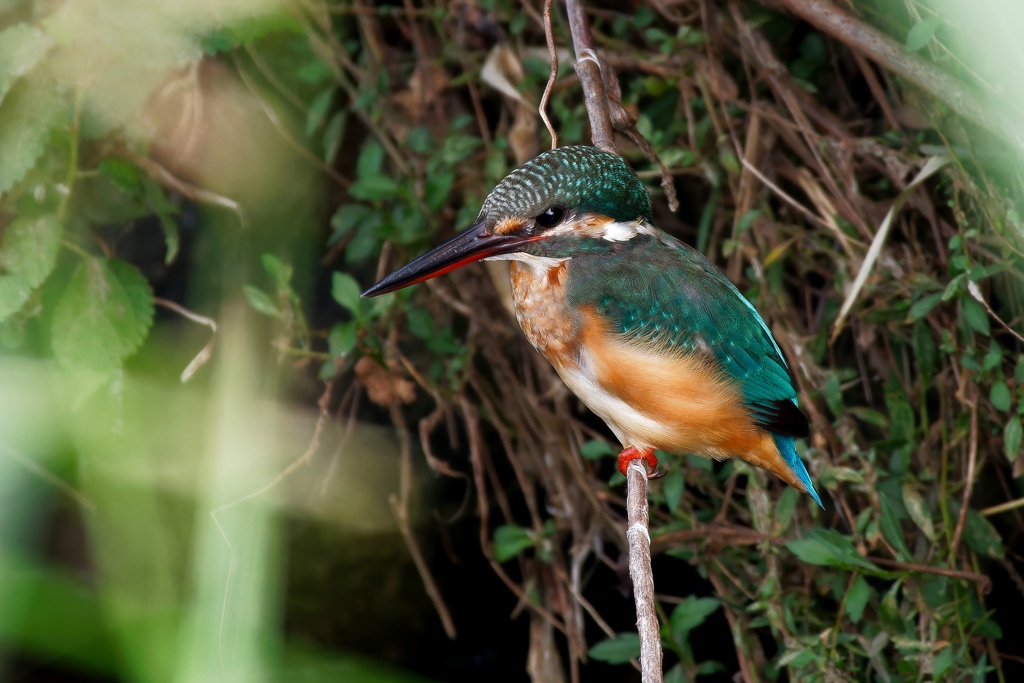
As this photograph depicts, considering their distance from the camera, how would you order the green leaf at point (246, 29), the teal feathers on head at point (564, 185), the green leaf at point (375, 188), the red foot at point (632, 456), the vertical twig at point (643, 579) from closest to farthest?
the vertical twig at point (643, 579) < the teal feathers on head at point (564, 185) < the red foot at point (632, 456) < the green leaf at point (246, 29) < the green leaf at point (375, 188)

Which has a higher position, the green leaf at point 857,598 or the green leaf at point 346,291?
the green leaf at point 346,291

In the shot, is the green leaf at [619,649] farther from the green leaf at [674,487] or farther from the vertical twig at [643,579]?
the vertical twig at [643,579]

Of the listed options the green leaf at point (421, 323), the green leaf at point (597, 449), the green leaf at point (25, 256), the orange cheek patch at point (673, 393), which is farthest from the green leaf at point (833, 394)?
the green leaf at point (25, 256)

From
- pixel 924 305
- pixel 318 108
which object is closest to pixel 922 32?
pixel 924 305

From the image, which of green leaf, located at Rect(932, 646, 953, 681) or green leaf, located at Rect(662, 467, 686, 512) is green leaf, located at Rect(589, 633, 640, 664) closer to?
green leaf, located at Rect(662, 467, 686, 512)

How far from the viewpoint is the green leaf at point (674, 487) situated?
1952 millimetres

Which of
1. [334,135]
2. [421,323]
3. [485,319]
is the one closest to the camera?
[421,323]

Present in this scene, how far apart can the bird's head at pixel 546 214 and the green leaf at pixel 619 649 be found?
86cm

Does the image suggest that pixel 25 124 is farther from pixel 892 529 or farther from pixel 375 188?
pixel 892 529

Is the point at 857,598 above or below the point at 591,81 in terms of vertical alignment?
below

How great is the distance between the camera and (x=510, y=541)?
7.34 ft

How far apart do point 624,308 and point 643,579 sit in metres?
0.48

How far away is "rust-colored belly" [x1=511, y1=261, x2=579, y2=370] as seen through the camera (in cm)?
160

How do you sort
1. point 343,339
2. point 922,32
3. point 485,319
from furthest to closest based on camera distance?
point 485,319 → point 343,339 → point 922,32
